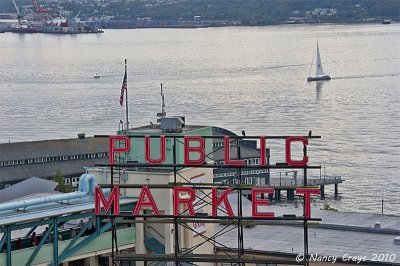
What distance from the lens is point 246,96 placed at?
232 ft

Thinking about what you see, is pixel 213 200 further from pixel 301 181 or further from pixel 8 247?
pixel 301 181

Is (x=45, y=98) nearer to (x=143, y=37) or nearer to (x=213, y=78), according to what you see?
(x=213, y=78)

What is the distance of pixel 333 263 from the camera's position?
15188mm

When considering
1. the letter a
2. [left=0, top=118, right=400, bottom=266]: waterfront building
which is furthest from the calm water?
the letter a

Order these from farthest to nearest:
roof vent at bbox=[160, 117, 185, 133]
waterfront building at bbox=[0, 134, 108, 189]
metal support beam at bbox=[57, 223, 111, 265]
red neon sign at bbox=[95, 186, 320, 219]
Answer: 1. waterfront building at bbox=[0, 134, 108, 189]
2. roof vent at bbox=[160, 117, 185, 133]
3. metal support beam at bbox=[57, 223, 111, 265]
4. red neon sign at bbox=[95, 186, 320, 219]

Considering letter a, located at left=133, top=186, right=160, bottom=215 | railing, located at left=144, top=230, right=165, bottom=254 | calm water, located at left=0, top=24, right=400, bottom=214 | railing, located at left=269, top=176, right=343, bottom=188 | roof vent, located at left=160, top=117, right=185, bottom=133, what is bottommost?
calm water, located at left=0, top=24, right=400, bottom=214

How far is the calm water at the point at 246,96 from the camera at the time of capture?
43125mm

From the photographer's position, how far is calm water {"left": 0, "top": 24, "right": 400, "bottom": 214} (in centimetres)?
4312

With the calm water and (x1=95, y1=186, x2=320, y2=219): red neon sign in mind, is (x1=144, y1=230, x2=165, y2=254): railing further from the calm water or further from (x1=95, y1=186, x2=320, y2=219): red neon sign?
the calm water

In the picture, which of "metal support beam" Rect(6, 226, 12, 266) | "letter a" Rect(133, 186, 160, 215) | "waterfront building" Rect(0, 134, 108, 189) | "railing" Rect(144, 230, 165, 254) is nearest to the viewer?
"letter a" Rect(133, 186, 160, 215)

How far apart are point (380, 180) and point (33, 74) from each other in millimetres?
68701

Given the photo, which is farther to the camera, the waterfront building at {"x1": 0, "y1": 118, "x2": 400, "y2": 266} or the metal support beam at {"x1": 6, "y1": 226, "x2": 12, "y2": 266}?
the waterfront building at {"x1": 0, "y1": 118, "x2": 400, "y2": 266}

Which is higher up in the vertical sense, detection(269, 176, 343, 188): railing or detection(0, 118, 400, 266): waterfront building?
detection(0, 118, 400, 266): waterfront building

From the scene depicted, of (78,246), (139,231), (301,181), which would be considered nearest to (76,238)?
(78,246)
